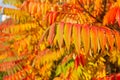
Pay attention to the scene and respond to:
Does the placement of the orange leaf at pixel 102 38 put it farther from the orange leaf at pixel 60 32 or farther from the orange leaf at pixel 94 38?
the orange leaf at pixel 60 32

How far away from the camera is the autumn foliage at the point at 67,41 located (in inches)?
82.0

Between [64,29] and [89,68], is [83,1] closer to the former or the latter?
[89,68]

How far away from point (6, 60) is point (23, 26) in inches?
38.6

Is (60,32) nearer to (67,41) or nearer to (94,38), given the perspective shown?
(67,41)

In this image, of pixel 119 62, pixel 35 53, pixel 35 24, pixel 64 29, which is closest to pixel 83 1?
pixel 119 62

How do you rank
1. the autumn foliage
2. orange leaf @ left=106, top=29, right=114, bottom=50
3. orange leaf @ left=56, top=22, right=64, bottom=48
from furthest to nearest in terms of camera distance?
1. orange leaf @ left=106, top=29, right=114, bottom=50
2. the autumn foliage
3. orange leaf @ left=56, top=22, right=64, bottom=48

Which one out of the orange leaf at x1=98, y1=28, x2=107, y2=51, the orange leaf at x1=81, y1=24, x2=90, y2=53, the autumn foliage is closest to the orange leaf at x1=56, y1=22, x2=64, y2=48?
the autumn foliage

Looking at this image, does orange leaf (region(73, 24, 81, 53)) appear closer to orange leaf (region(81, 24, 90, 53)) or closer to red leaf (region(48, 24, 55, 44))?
orange leaf (region(81, 24, 90, 53))

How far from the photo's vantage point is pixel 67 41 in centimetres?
198

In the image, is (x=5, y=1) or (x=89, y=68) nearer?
(x=89, y=68)

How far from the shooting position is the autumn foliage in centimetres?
208

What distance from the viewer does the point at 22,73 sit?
530 cm

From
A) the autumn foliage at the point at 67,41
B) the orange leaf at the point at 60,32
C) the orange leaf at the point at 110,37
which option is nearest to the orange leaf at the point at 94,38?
the autumn foliage at the point at 67,41

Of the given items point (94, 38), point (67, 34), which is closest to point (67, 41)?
point (67, 34)
